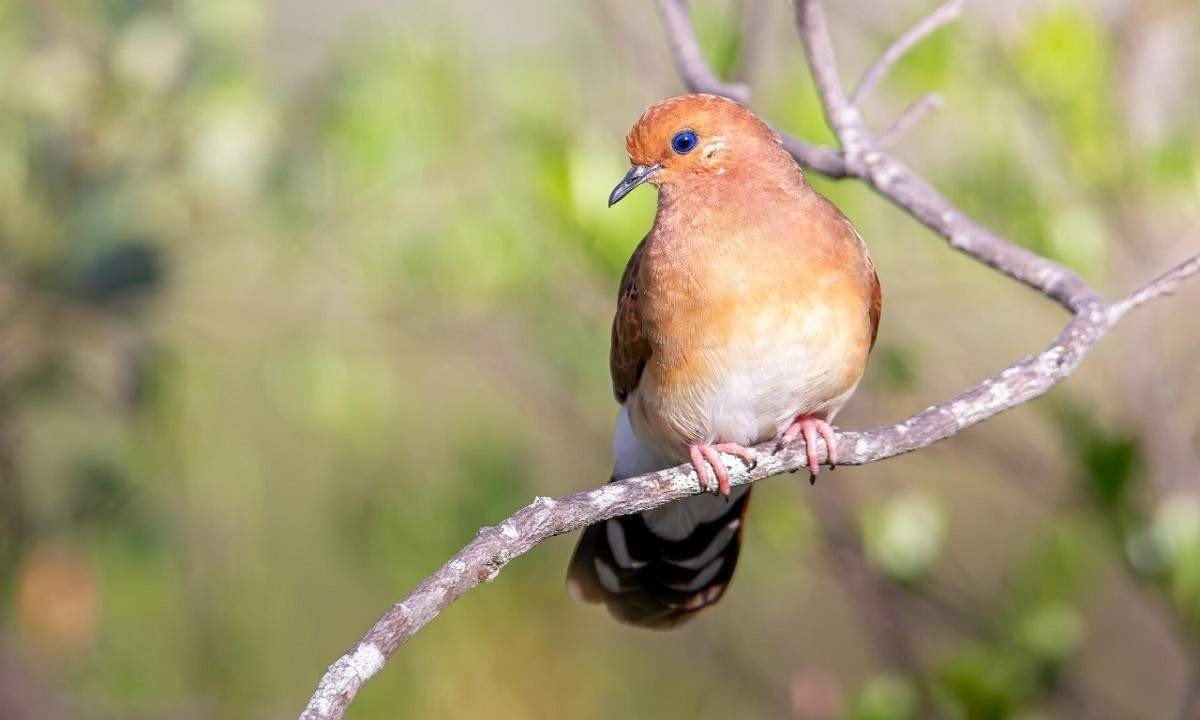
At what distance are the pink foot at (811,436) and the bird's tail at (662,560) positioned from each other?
1.68ft

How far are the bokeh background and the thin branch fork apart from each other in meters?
1.06

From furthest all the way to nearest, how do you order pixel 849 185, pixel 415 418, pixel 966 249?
pixel 415 418 < pixel 849 185 < pixel 966 249

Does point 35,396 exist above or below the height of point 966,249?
above

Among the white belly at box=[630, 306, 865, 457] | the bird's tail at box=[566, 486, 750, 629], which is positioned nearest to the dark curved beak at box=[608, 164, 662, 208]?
the white belly at box=[630, 306, 865, 457]

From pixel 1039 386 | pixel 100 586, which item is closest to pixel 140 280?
pixel 100 586

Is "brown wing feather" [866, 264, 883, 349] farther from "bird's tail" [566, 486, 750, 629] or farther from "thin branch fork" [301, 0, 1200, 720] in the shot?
"bird's tail" [566, 486, 750, 629]

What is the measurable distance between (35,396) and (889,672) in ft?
9.90

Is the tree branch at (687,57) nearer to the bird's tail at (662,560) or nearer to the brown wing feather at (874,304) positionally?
the brown wing feather at (874,304)

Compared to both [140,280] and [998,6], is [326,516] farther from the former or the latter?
[998,6]

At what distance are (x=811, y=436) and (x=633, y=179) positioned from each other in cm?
70

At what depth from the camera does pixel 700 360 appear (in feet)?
10.3

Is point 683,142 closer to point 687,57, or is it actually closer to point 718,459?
point 687,57

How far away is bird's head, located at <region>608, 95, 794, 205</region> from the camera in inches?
128

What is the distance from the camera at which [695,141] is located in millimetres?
3303
